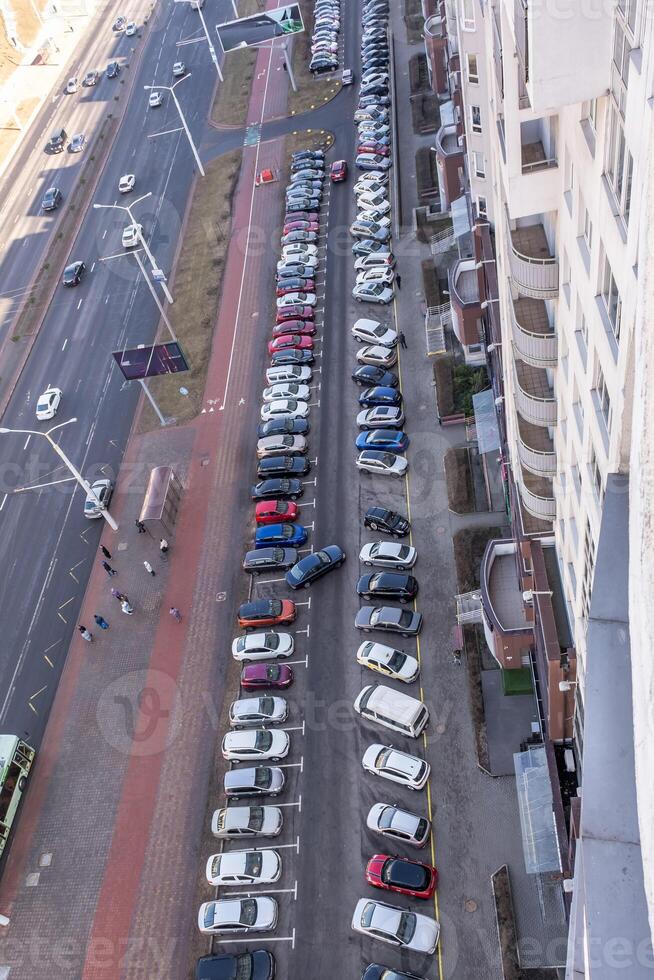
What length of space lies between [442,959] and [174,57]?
389ft

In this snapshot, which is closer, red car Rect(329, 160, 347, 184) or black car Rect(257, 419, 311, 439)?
black car Rect(257, 419, 311, 439)

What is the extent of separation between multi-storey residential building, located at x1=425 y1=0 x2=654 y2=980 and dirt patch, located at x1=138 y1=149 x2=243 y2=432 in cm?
3190

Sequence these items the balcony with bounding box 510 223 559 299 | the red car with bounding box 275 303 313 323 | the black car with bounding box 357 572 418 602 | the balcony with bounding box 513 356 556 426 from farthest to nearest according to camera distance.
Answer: the red car with bounding box 275 303 313 323
the black car with bounding box 357 572 418 602
the balcony with bounding box 513 356 556 426
the balcony with bounding box 510 223 559 299

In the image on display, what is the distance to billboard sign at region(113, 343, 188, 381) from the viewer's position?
54438mm

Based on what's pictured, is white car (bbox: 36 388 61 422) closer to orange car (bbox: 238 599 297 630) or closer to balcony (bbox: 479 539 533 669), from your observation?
orange car (bbox: 238 599 297 630)

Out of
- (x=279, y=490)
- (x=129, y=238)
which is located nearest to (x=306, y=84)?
(x=129, y=238)

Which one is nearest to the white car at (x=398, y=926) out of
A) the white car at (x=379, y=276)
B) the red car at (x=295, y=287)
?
the white car at (x=379, y=276)

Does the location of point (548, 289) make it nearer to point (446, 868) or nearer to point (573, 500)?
point (573, 500)

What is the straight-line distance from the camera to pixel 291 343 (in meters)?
64.8

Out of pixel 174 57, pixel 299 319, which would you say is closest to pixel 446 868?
pixel 299 319

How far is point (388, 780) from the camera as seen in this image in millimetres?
40906

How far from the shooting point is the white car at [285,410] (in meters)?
59.6

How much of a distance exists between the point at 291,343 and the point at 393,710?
33.4 meters

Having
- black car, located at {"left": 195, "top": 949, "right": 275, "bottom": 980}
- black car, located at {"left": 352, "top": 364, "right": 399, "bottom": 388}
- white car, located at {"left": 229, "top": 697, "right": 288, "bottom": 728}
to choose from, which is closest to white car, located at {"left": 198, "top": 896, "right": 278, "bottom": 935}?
black car, located at {"left": 195, "top": 949, "right": 275, "bottom": 980}
